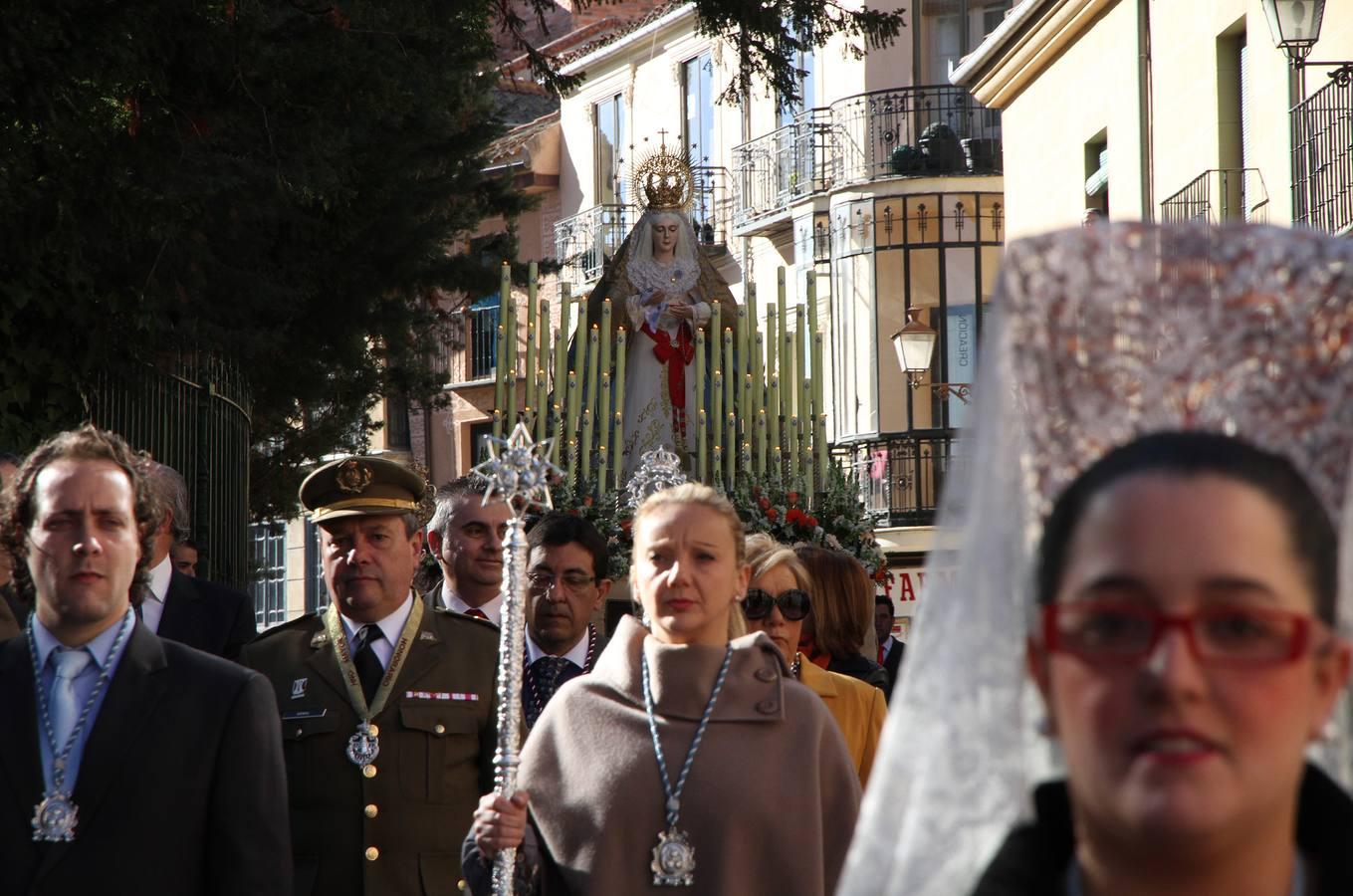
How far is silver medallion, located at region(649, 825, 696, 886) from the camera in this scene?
4.26 m

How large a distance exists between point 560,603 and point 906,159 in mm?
23052

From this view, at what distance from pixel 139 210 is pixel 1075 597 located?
6.72 metres

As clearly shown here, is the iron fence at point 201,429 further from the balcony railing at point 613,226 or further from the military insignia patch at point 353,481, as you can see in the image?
the balcony railing at point 613,226

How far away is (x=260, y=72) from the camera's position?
804cm

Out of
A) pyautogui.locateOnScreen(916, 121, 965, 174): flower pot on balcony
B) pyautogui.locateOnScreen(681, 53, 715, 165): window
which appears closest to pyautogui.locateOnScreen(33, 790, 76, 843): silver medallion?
pyautogui.locateOnScreen(916, 121, 965, 174): flower pot on balcony

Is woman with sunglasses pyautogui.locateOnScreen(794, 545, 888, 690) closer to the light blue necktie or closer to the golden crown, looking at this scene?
the light blue necktie

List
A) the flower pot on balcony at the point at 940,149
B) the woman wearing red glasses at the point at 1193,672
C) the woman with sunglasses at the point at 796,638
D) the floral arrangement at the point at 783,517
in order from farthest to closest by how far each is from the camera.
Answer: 1. the flower pot on balcony at the point at 940,149
2. the floral arrangement at the point at 783,517
3. the woman with sunglasses at the point at 796,638
4. the woman wearing red glasses at the point at 1193,672

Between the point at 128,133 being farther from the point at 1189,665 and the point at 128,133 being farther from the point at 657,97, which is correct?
the point at 657,97

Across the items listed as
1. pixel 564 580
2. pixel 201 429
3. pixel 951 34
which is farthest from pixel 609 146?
pixel 564 580

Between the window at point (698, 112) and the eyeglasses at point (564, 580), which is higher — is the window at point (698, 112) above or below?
Result: above

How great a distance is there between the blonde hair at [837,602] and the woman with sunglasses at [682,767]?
1.98m

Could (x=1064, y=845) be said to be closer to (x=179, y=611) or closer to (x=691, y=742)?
(x=691, y=742)

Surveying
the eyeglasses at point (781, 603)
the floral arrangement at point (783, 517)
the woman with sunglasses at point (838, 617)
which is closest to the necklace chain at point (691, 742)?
the eyeglasses at point (781, 603)

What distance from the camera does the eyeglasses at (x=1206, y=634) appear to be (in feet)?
5.18
